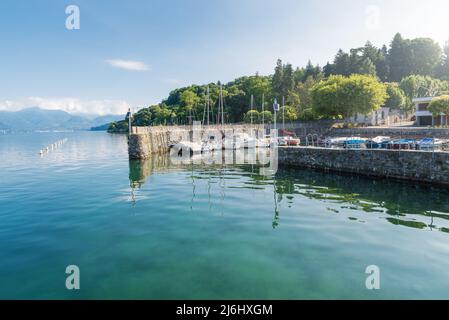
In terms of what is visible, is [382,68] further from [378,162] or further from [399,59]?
[378,162]

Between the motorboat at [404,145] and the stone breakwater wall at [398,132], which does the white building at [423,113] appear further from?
the motorboat at [404,145]

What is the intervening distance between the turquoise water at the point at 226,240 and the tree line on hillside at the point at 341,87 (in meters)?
38.9

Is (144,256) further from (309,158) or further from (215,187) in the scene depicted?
(309,158)

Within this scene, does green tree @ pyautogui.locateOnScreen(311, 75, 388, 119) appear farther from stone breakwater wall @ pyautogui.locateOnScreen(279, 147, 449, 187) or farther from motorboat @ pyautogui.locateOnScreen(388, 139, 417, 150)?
stone breakwater wall @ pyautogui.locateOnScreen(279, 147, 449, 187)

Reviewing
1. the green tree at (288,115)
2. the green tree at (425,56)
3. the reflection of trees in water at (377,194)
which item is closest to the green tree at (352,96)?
the green tree at (288,115)

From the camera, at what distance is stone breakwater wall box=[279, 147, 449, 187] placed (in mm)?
25219

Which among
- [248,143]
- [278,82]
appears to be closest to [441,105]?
[248,143]

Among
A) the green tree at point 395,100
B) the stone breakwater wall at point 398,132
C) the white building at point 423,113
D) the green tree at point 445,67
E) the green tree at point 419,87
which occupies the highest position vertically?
the green tree at point 445,67

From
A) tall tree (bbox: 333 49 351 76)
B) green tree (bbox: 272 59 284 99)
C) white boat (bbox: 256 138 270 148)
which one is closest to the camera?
white boat (bbox: 256 138 270 148)

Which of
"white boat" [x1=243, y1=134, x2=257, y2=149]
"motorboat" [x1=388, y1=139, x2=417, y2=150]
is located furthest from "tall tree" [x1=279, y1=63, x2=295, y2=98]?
"motorboat" [x1=388, y1=139, x2=417, y2=150]

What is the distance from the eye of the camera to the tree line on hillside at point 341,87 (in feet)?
202

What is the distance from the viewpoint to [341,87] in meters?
61.0

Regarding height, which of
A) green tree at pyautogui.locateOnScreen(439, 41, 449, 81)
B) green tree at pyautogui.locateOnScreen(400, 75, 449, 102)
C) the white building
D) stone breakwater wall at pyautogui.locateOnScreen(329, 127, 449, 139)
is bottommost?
stone breakwater wall at pyautogui.locateOnScreen(329, 127, 449, 139)

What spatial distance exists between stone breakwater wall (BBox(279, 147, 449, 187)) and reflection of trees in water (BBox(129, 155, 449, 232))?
46.4 inches
